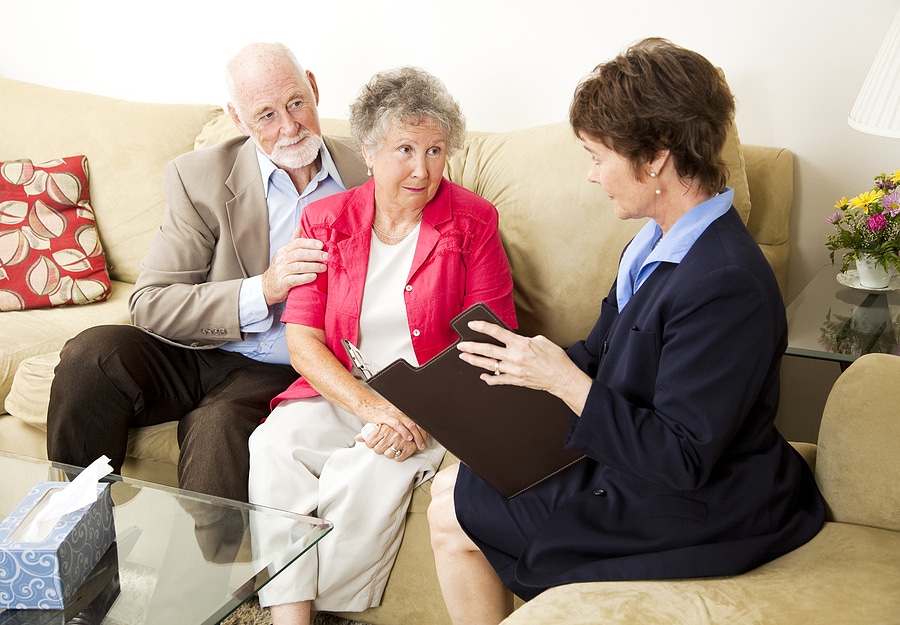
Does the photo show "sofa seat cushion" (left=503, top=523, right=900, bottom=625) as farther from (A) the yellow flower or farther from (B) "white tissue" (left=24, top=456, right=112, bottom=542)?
(A) the yellow flower

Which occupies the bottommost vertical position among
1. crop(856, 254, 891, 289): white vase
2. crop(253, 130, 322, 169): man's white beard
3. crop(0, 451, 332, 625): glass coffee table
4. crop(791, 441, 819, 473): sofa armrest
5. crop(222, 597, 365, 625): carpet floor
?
crop(222, 597, 365, 625): carpet floor

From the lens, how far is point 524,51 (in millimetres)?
2367

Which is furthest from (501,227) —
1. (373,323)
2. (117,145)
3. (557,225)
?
(117,145)

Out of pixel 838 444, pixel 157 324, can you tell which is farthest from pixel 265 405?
pixel 838 444

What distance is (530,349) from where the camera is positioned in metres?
1.30

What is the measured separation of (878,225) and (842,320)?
0.21 metres

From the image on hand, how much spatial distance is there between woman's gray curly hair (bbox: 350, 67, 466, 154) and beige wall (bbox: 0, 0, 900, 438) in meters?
0.63

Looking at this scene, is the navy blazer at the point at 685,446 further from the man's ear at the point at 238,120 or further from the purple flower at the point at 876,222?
the man's ear at the point at 238,120

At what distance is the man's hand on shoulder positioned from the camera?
6.16ft

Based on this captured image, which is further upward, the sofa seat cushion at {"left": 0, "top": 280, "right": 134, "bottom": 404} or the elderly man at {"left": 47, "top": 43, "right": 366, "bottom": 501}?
the elderly man at {"left": 47, "top": 43, "right": 366, "bottom": 501}

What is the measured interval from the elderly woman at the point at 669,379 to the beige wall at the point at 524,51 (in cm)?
92

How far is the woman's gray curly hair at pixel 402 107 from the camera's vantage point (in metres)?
1.77

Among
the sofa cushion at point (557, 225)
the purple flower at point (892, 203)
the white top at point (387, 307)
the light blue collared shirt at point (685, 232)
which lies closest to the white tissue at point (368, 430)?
the white top at point (387, 307)

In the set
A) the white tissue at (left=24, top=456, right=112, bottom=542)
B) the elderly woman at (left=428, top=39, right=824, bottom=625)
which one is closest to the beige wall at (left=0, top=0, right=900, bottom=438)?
the elderly woman at (left=428, top=39, right=824, bottom=625)
